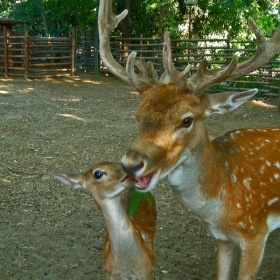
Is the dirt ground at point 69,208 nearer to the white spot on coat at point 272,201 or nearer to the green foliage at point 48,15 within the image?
the white spot on coat at point 272,201

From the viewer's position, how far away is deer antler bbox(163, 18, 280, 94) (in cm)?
271

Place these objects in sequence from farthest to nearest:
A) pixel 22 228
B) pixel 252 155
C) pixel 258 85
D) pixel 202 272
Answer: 1. pixel 258 85
2. pixel 22 228
3. pixel 202 272
4. pixel 252 155

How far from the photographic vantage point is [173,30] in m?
15.8

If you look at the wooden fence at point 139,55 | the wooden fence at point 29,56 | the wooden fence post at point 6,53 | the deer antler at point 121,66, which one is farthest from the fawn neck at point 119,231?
the wooden fence post at point 6,53

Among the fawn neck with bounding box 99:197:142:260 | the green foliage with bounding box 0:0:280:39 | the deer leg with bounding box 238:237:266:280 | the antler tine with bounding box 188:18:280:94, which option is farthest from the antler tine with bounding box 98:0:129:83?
the green foliage with bounding box 0:0:280:39

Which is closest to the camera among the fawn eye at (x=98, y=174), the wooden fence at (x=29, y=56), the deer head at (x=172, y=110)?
the deer head at (x=172, y=110)

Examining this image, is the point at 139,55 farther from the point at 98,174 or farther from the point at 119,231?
the point at 119,231

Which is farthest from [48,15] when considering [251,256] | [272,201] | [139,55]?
[251,256]

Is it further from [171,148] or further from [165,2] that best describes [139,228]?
[165,2]

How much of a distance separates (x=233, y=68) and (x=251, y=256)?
122 centimetres

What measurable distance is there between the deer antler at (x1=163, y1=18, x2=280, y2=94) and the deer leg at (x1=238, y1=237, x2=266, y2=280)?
1.05 metres

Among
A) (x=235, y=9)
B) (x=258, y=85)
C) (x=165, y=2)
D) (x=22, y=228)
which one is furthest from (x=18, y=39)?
(x=22, y=228)

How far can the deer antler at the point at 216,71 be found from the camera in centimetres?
271

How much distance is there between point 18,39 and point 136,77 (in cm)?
1531
